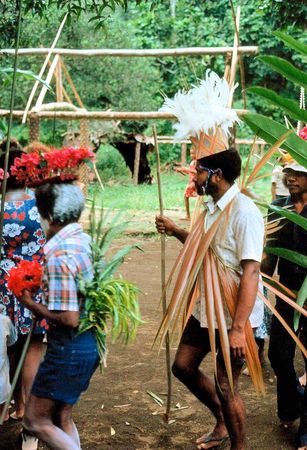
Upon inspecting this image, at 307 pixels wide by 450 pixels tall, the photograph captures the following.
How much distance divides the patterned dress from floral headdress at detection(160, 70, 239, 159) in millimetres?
994

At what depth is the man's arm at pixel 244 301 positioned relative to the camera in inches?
134

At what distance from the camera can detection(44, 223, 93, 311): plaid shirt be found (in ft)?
10.1

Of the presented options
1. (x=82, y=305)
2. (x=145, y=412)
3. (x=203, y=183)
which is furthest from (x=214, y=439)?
(x=203, y=183)

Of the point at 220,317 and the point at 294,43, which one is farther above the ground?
the point at 294,43

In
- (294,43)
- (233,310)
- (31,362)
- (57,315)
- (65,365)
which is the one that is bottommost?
(31,362)

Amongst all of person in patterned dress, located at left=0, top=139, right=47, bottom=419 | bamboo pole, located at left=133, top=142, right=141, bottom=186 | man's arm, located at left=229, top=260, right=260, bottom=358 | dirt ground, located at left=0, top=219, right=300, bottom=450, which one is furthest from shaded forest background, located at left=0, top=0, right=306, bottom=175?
man's arm, located at left=229, top=260, right=260, bottom=358

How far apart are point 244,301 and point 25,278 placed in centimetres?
101

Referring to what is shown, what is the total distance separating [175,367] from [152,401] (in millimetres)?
941

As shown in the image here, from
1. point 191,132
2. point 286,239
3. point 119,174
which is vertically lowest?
point 119,174

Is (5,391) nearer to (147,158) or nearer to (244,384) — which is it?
(244,384)

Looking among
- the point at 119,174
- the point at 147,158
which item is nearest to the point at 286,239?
the point at 147,158

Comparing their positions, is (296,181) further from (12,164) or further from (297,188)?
(12,164)

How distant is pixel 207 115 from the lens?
353 centimetres

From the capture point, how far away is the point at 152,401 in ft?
15.4
